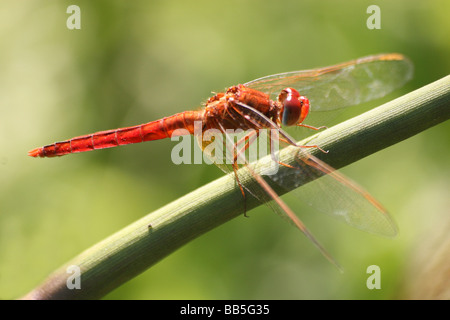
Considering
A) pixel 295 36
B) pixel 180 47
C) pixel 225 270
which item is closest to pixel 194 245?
pixel 225 270

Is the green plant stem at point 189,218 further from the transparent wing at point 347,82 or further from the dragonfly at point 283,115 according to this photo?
the transparent wing at point 347,82

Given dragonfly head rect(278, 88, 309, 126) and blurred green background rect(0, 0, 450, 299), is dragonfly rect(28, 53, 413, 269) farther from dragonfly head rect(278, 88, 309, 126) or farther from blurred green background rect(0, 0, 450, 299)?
blurred green background rect(0, 0, 450, 299)

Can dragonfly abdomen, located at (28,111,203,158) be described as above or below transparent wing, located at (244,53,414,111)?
below

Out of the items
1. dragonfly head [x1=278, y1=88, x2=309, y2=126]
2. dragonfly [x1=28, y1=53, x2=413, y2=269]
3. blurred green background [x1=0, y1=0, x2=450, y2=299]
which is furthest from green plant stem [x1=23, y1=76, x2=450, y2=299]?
blurred green background [x1=0, y1=0, x2=450, y2=299]

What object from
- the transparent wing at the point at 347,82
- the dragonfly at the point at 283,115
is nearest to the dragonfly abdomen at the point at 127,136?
the dragonfly at the point at 283,115

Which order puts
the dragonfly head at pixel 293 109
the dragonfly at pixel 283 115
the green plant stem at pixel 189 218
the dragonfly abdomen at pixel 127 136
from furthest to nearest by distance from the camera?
1. the dragonfly abdomen at pixel 127 136
2. the dragonfly head at pixel 293 109
3. the dragonfly at pixel 283 115
4. the green plant stem at pixel 189 218

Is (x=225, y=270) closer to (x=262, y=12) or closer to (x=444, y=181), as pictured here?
(x=444, y=181)
